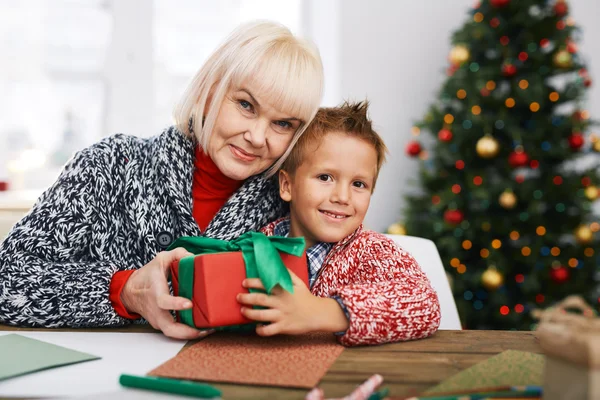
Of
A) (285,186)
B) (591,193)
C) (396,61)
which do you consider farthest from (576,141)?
(285,186)

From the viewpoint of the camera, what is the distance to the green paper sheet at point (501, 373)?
70cm

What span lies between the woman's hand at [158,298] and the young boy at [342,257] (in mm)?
117

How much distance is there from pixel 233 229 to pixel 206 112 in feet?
0.96

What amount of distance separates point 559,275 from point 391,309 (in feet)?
7.37

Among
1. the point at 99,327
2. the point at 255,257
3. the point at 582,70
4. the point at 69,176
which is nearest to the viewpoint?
the point at 255,257

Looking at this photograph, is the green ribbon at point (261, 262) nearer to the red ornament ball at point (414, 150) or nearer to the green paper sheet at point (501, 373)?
the green paper sheet at point (501, 373)

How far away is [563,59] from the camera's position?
2.89 metres

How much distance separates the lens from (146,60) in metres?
3.56

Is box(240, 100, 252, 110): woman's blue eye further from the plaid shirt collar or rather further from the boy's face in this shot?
the plaid shirt collar

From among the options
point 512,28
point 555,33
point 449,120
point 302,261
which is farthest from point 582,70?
point 302,261

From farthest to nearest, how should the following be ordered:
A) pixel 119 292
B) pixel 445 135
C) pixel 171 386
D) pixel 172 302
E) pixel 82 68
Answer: pixel 82 68 → pixel 445 135 → pixel 119 292 → pixel 172 302 → pixel 171 386

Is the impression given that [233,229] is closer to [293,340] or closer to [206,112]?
[206,112]

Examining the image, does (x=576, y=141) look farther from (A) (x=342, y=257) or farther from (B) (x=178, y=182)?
(B) (x=178, y=182)

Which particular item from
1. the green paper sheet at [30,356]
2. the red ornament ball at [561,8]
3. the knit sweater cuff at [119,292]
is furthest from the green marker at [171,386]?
the red ornament ball at [561,8]
